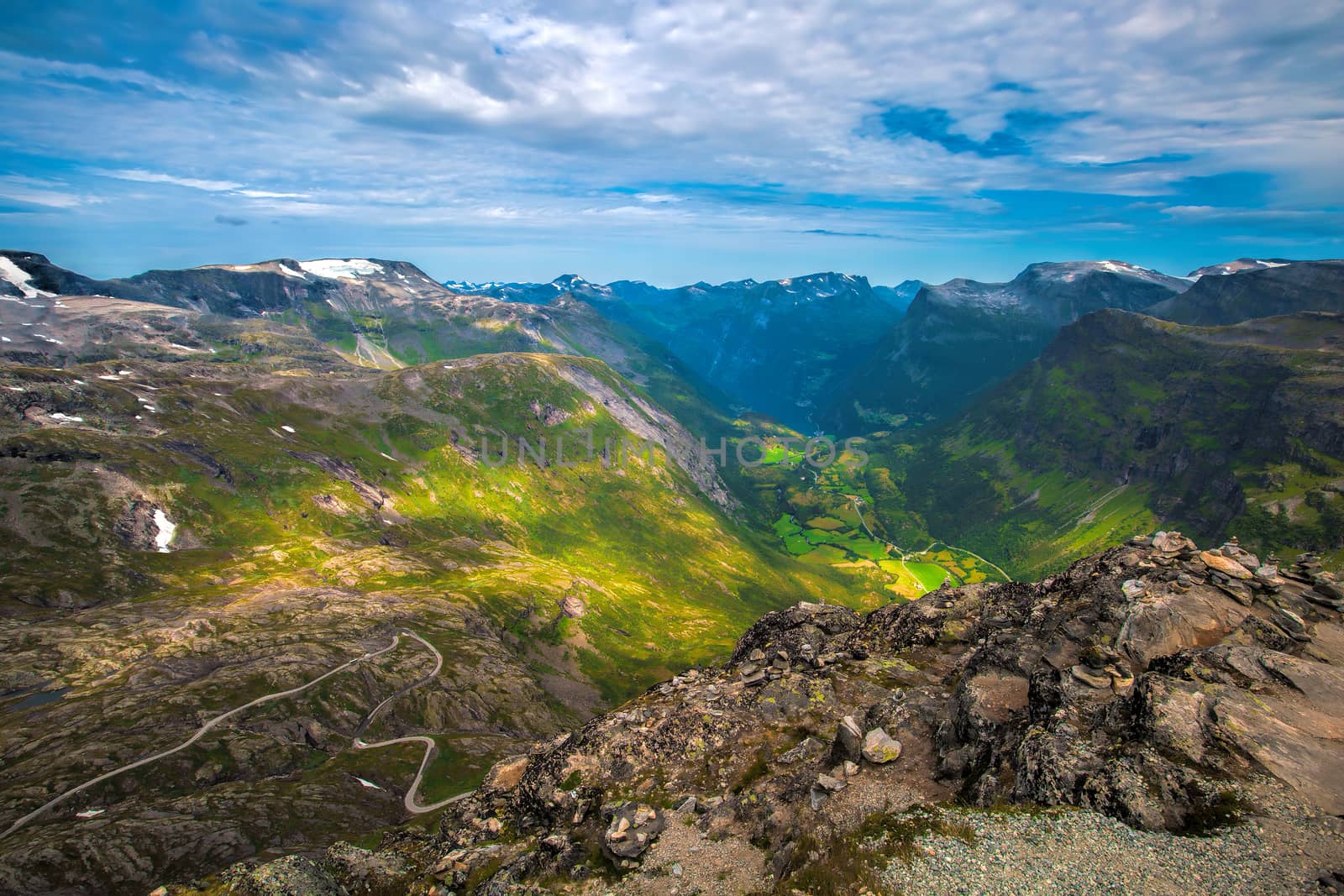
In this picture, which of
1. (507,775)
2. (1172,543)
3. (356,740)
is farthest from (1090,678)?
(356,740)

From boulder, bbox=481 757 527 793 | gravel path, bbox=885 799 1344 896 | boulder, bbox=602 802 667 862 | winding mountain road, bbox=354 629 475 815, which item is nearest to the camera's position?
gravel path, bbox=885 799 1344 896

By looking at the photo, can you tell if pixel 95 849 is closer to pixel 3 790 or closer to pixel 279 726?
pixel 3 790

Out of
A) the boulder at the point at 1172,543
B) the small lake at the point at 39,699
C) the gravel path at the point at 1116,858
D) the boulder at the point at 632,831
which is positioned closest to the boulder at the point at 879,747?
the gravel path at the point at 1116,858

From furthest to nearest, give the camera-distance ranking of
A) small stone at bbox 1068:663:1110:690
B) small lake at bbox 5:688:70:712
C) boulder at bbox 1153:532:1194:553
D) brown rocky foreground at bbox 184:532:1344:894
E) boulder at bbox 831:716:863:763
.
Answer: small lake at bbox 5:688:70:712 < boulder at bbox 1153:532:1194:553 < boulder at bbox 831:716:863:763 < small stone at bbox 1068:663:1110:690 < brown rocky foreground at bbox 184:532:1344:894

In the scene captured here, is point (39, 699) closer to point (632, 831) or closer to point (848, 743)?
point (632, 831)

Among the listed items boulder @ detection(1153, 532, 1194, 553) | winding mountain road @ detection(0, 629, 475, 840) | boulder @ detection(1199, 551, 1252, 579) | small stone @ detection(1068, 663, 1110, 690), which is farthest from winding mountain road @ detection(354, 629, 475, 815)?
boulder @ detection(1199, 551, 1252, 579)

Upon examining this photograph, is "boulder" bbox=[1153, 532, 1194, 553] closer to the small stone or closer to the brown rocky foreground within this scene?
the brown rocky foreground
